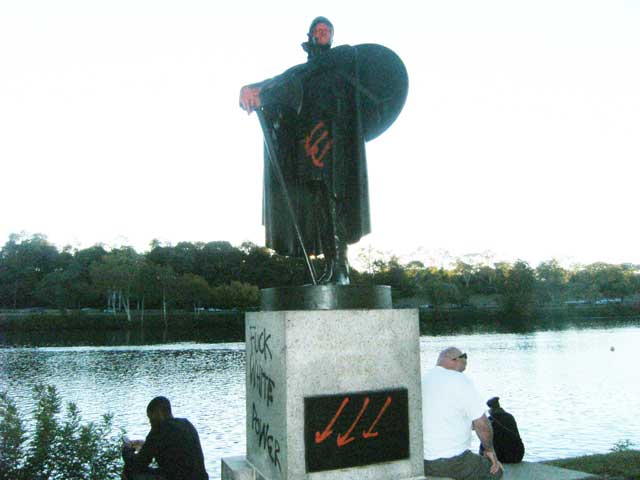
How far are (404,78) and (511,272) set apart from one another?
102305 millimetres

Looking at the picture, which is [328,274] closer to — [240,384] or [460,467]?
[460,467]

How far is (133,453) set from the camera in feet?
16.3

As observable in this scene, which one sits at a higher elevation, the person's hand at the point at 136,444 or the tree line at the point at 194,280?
the tree line at the point at 194,280

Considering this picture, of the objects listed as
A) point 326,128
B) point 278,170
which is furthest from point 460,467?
point 326,128

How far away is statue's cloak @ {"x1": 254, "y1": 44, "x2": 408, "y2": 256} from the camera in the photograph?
15.4ft

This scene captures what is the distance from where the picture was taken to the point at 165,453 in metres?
4.86

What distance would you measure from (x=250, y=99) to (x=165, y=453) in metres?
2.80

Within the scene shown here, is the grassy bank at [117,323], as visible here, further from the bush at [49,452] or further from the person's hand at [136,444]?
the person's hand at [136,444]

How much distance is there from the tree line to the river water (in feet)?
98.6

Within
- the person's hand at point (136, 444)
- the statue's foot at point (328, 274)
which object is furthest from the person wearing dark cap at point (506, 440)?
the person's hand at point (136, 444)

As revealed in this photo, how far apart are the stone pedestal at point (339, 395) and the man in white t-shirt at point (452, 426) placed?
0.71 ft

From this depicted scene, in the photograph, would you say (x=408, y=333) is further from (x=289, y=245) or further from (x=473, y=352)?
(x=473, y=352)

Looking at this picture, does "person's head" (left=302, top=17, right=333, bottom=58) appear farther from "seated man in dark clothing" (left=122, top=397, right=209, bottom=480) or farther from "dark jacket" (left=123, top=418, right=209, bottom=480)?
"dark jacket" (left=123, top=418, right=209, bottom=480)

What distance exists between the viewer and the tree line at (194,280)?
76.3 m
